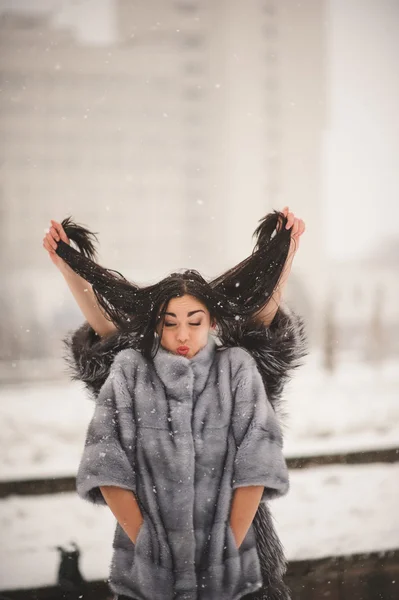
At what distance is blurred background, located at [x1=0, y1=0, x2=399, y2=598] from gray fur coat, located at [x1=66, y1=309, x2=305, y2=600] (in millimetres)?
250

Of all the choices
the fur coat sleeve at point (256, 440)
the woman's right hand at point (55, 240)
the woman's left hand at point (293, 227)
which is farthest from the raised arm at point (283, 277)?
the woman's right hand at point (55, 240)

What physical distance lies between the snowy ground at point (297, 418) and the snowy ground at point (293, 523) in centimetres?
6

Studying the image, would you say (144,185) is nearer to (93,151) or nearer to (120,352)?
(93,151)

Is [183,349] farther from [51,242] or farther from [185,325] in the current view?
[51,242]

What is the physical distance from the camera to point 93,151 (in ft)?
4.07

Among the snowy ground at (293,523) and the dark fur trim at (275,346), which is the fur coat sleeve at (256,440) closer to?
the dark fur trim at (275,346)

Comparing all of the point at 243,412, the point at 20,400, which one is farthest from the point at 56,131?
the point at 243,412

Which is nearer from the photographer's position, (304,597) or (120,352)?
(120,352)

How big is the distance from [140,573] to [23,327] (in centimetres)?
60

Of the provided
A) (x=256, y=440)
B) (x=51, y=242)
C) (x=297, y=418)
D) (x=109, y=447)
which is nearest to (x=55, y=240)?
(x=51, y=242)

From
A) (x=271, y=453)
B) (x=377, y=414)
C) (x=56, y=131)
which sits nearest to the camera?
(x=271, y=453)

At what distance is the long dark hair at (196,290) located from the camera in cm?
98

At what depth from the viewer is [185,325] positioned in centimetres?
97

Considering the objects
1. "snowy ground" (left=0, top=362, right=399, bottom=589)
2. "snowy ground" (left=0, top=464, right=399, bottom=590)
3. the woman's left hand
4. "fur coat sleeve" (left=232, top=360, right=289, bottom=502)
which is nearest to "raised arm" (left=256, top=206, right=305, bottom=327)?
the woman's left hand
